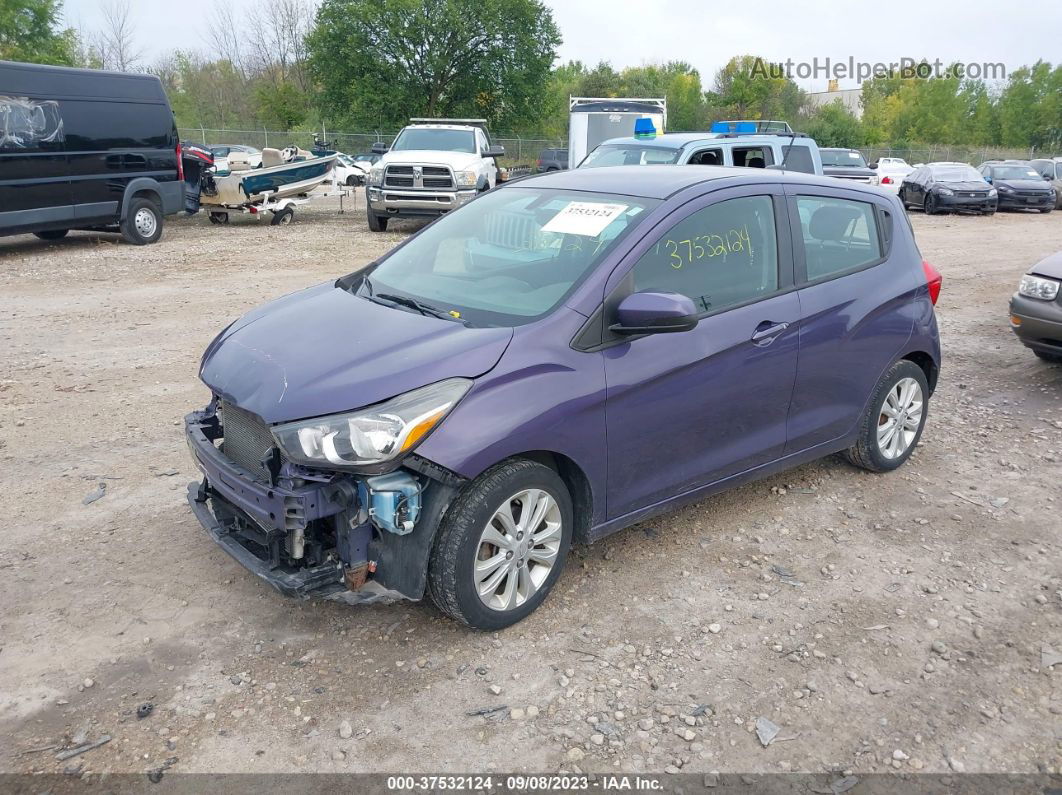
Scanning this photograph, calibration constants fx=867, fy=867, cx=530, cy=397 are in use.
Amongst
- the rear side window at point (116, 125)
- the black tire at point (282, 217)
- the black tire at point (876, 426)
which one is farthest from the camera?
the black tire at point (282, 217)

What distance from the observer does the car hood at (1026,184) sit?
24.5 m

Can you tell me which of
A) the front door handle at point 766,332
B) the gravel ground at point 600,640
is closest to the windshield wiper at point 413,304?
the gravel ground at point 600,640

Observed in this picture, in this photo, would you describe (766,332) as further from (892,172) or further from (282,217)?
(892,172)

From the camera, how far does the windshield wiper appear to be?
3.66m

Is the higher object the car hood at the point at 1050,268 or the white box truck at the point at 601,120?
the white box truck at the point at 601,120

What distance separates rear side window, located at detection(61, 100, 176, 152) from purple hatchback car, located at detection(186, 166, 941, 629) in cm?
1029

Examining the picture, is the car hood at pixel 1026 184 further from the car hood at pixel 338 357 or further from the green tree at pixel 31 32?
the green tree at pixel 31 32

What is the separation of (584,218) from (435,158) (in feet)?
44.2

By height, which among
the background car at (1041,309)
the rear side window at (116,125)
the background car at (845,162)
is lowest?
the background car at (1041,309)

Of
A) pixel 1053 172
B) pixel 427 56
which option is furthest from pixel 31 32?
pixel 1053 172

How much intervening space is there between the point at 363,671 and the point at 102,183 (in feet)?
40.4

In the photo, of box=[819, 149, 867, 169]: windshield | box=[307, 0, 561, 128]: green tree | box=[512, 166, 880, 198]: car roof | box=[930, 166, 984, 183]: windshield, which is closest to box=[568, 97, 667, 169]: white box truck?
box=[819, 149, 867, 169]: windshield

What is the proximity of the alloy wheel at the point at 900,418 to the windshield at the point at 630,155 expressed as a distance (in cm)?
547

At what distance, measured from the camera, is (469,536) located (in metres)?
3.21
